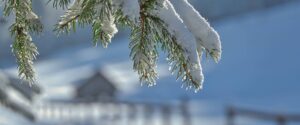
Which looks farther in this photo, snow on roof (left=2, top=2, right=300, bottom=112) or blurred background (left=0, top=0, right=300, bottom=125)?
snow on roof (left=2, top=2, right=300, bottom=112)

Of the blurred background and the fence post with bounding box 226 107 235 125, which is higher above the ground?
the blurred background

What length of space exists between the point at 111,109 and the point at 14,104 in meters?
9.45

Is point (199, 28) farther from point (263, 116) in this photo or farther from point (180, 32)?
point (263, 116)

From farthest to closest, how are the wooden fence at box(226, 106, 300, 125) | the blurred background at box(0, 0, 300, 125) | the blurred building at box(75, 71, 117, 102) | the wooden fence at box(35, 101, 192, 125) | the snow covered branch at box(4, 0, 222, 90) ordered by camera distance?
1. the blurred building at box(75, 71, 117, 102)
2. the blurred background at box(0, 0, 300, 125)
3. the wooden fence at box(35, 101, 192, 125)
4. the wooden fence at box(226, 106, 300, 125)
5. the snow covered branch at box(4, 0, 222, 90)

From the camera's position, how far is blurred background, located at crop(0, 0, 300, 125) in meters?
15.1

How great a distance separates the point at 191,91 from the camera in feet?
141

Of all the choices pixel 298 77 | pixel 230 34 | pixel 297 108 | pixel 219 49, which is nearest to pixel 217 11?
pixel 230 34

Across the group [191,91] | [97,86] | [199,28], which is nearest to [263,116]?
[199,28]

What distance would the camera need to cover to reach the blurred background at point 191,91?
1510 cm

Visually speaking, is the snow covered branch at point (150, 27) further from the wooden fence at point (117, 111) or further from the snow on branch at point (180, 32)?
the wooden fence at point (117, 111)

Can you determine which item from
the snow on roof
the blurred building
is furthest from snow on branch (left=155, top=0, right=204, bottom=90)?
the snow on roof

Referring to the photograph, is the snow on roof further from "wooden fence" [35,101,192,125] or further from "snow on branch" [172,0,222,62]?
"snow on branch" [172,0,222,62]

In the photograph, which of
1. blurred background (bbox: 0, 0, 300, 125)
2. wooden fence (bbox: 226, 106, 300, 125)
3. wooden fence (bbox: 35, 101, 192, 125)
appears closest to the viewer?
wooden fence (bbox: 226, 106, 300, 125)

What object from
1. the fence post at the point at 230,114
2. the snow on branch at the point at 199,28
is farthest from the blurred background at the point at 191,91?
the snow on branch at the point at 199,28
